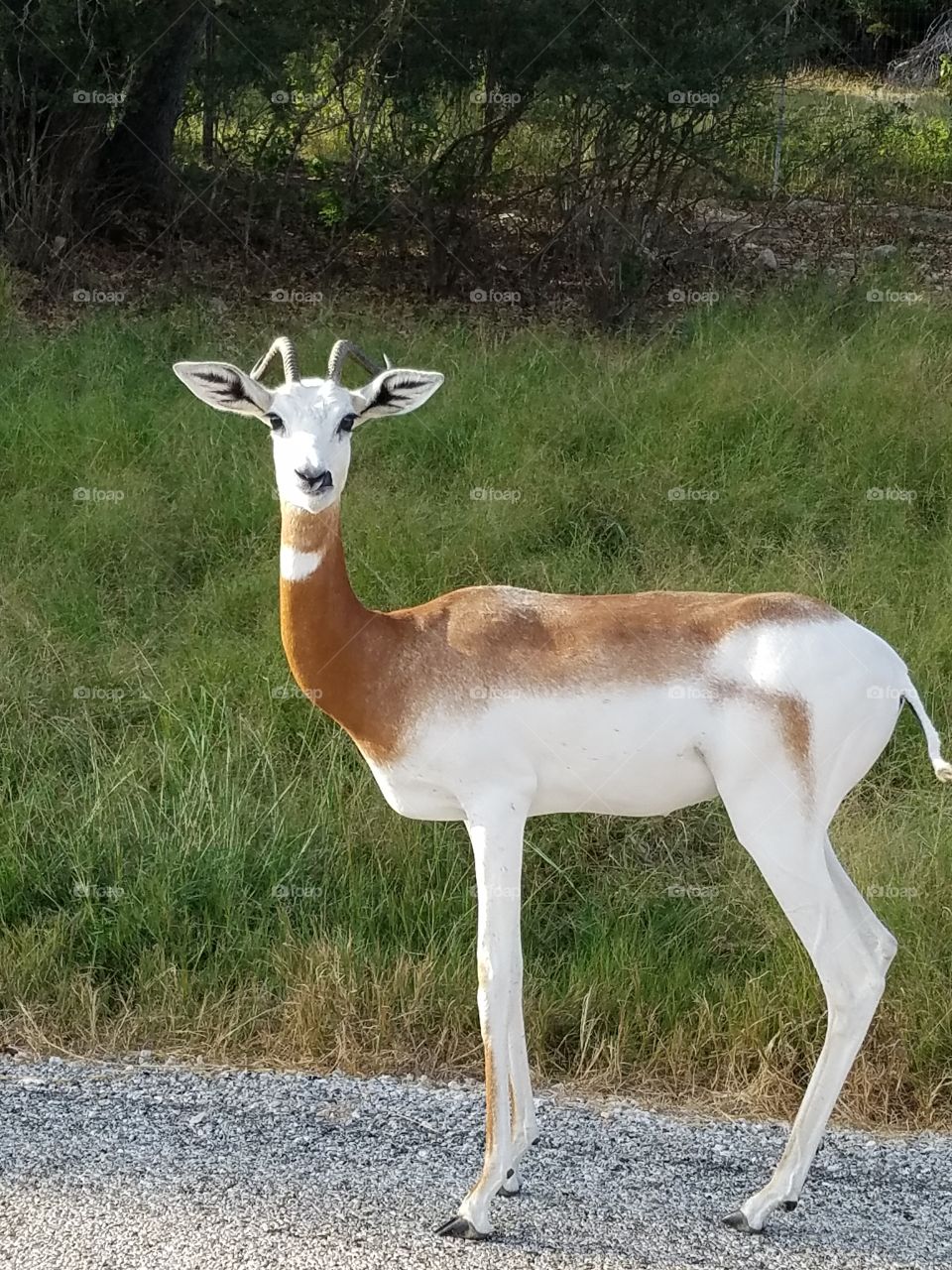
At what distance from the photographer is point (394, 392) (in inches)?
124

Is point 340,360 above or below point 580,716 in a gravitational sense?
above

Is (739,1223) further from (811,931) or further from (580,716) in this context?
(580,716)

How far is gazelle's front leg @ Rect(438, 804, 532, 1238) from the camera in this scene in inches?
120

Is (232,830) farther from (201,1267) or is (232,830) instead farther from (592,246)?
(592,246)

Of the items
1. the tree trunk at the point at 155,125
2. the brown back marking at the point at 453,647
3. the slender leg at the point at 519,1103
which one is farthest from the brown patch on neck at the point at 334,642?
the tree trunk at the point at 155,125

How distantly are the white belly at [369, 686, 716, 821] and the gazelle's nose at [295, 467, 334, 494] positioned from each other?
56cm

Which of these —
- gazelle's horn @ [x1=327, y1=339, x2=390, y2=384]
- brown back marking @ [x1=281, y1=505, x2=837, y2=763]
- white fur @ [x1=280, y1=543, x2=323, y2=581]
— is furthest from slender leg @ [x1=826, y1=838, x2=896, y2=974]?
gazelle's horn @ [x1=327, y1=339, x2=390, y2=384]

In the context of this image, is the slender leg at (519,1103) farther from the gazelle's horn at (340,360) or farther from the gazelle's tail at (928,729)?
the gazelle's horn at (340,360)

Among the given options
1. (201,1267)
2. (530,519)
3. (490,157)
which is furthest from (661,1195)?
(490,157)

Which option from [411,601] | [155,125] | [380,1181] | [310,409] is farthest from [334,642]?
[155,125]

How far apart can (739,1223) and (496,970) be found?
832mm

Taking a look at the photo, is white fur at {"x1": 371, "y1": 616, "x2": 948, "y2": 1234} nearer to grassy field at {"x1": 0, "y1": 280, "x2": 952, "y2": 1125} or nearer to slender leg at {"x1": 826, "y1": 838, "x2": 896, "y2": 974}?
slender leg at {"x1": 826, "y1": 838, "x2": 896, "y2": 974}

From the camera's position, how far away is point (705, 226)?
35.2 ft

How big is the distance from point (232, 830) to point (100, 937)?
550 millimetres
